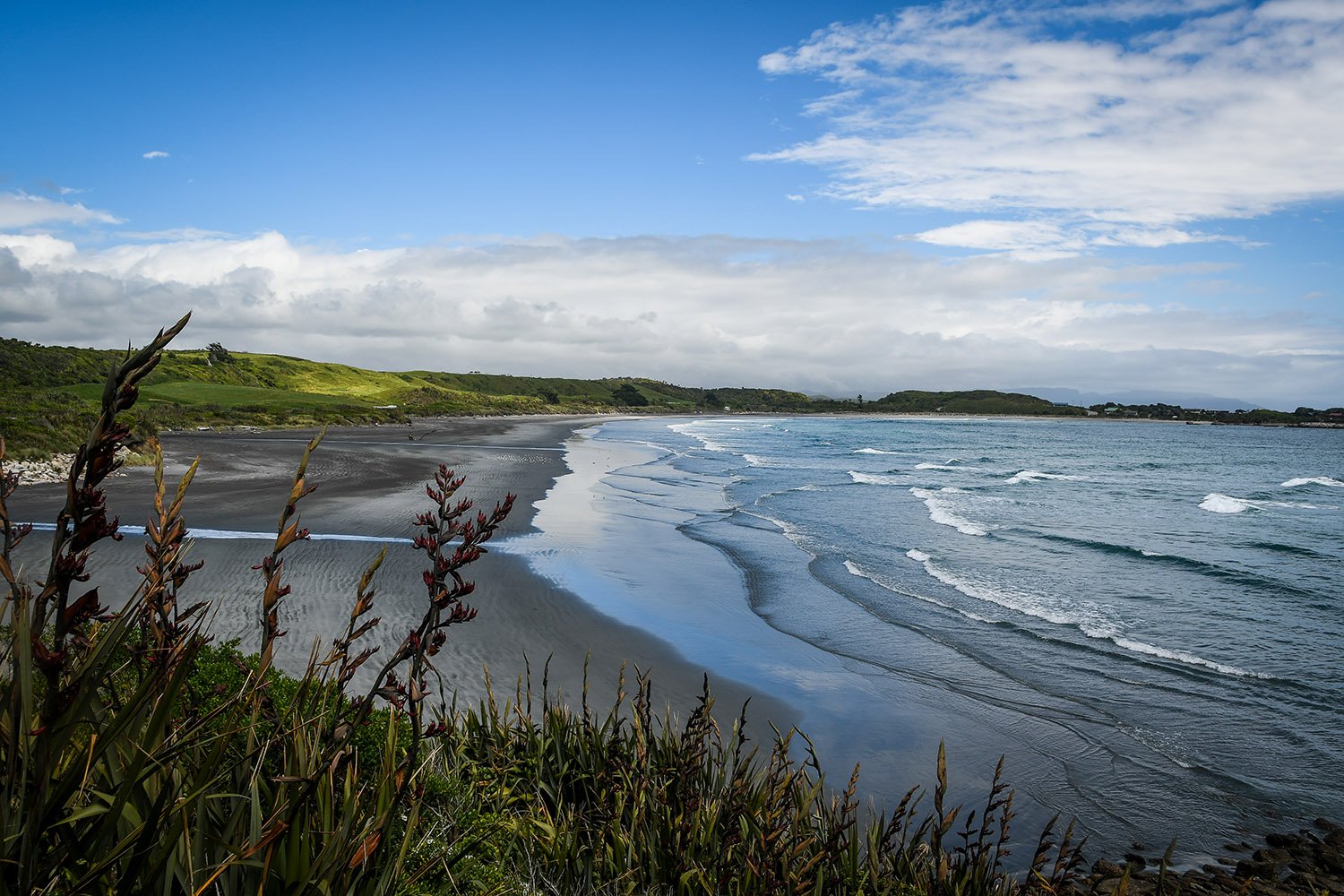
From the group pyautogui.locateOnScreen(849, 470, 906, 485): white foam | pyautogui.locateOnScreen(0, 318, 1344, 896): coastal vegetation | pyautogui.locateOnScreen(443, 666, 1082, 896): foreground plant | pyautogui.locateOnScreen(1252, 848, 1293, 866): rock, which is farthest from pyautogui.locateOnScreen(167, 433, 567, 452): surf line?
pyautogui.locateOnScreen(443, 666, 1082, 896): foreground plant

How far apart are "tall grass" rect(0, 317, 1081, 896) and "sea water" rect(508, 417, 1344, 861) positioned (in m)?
2.66

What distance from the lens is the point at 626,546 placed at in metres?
17.1

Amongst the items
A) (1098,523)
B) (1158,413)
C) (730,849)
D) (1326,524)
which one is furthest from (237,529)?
(1158,413)

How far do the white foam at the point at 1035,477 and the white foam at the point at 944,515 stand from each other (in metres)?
9.08

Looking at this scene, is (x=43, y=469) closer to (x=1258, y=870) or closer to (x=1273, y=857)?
(x=1258, y=870)

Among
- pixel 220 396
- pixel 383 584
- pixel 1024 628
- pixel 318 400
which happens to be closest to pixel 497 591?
pixel 383 584

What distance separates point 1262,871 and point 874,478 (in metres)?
28.6

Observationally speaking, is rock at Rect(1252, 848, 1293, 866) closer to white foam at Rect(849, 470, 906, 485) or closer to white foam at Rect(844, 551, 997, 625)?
white foam at Rect(844, 551, 997, 625)

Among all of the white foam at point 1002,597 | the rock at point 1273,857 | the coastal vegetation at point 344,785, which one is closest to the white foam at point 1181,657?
the white foam at point 1002,597

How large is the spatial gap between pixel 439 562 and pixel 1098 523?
25935 millimetres

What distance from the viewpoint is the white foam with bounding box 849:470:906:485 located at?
32.7m

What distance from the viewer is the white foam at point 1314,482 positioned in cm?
3984

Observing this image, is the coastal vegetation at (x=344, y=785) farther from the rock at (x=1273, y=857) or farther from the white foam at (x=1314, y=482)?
the white foam at (x=1314, y=482)

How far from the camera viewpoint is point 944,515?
23.9 meters
